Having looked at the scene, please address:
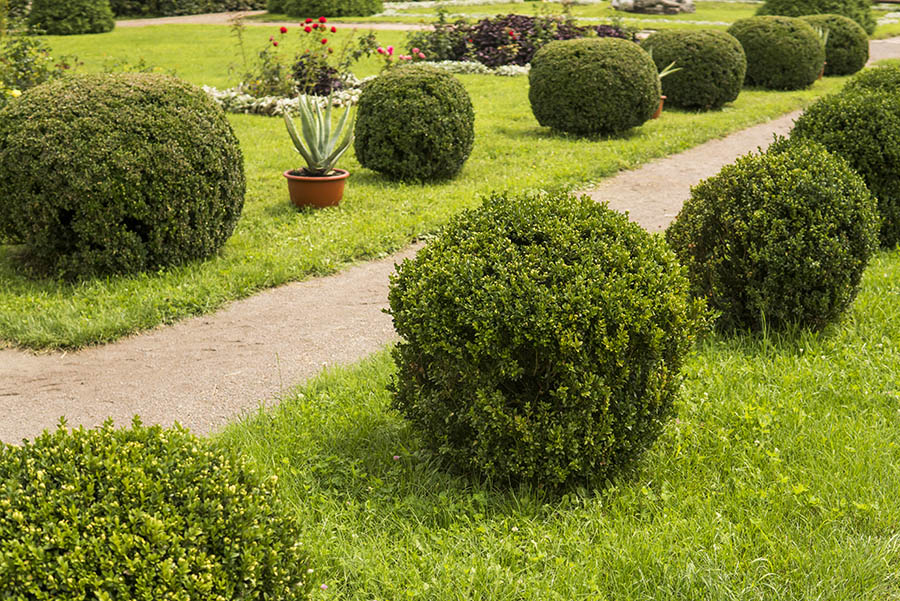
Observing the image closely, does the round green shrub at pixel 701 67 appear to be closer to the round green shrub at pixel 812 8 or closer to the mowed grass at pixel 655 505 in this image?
the mowed grass at pixel 655 505

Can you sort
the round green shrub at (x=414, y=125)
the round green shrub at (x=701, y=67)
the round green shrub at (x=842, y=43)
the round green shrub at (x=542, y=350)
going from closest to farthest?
the round green shrub at (x=542, y=350), the round green shrub at (x=414, y=125), the round green shrub at (x=701, y=67), the round green shrub at (x=842, y=43)

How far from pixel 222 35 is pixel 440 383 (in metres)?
23.1

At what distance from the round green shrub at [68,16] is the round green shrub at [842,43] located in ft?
67.8

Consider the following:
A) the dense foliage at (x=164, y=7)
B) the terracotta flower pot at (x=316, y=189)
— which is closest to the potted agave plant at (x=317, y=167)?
the terracotta flower pot at (x=316, y=189)

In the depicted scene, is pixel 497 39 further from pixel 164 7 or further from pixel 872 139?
pixel 164 7

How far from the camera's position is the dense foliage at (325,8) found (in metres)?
30.8

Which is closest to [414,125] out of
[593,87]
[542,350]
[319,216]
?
[319,216]

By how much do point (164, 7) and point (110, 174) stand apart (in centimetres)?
3030

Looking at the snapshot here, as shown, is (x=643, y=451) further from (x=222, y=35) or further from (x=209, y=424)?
(x=222, y=35)

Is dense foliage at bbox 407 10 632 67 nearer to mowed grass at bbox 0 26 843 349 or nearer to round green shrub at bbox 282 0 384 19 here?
mowed grass at bbox 0 26 843 349

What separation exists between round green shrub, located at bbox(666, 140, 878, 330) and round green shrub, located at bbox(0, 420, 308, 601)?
123 inches

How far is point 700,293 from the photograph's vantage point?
4.85m

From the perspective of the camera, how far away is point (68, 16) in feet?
83.6

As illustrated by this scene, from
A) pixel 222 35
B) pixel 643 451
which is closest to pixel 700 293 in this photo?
pixel 643 451
